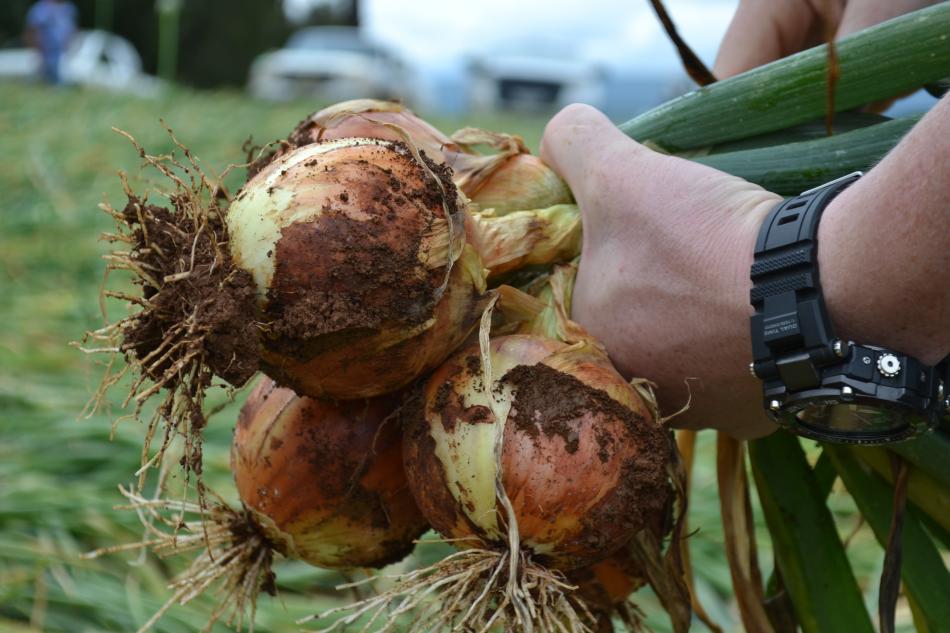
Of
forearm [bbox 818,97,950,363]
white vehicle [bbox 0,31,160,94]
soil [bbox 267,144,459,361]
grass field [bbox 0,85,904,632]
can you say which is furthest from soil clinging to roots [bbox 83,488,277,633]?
white vehicle [bbox 0,31,160,94]

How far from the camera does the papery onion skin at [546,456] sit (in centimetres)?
107

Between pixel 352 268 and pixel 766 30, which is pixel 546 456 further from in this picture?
pixel 766 30

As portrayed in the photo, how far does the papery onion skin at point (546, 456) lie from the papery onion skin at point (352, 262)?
0.28 ft

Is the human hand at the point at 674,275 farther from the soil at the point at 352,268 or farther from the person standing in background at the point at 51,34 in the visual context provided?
the person standing in background at the point at 51,34

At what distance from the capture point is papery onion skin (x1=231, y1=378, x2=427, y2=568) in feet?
3.98

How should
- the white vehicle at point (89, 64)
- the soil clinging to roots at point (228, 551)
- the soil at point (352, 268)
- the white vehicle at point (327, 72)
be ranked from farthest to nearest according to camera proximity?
the white vehicle at point (327, 72), the white vehicle at point (89, 64), the soil clinging to roots at point (228, 551), the soil at point (352, 268)

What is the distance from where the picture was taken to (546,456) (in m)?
1.07

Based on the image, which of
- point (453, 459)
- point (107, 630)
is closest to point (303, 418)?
point (453, 459)

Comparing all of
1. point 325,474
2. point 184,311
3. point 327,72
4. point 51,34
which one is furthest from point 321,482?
point 327,72

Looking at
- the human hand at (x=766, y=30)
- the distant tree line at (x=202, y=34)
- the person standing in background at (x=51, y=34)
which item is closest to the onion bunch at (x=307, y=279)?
the human hand at (x=766, y=30)

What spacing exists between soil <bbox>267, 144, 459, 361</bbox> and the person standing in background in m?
10.00

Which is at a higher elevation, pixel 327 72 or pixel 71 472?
pixel 71 472

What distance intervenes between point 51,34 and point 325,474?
1041 centimetres

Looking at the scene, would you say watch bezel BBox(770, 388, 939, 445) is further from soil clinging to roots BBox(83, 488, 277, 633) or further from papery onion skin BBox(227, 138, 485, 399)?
soil clinging to roots BBox(83, 488, 277, 633)
